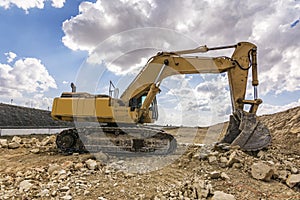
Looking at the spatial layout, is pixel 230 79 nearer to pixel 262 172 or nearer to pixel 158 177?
pixel 262 172

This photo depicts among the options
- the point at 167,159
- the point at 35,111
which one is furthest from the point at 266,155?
the point at 35,111

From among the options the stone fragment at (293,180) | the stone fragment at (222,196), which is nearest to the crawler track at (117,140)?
the stone fragment at (293,180)

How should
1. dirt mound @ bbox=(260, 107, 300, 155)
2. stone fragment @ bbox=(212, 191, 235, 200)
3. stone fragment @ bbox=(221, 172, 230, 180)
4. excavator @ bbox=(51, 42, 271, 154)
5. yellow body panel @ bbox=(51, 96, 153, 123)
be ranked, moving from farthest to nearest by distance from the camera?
dirt mound @ bbox=(260, 107, 300, 155), yellow body panel @ bbox=(51, 96, 153, 123), excavator @ bbox=(51, 42, 271, 154), stone fragment @ bbox=(221, 172, 230, 180), stone fragment @ bbox=(212, 191, 235, 200)

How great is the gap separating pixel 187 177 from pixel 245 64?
166 inches

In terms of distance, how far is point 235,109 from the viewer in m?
8.08

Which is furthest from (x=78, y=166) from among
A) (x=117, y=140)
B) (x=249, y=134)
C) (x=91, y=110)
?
(x=249, y=134)

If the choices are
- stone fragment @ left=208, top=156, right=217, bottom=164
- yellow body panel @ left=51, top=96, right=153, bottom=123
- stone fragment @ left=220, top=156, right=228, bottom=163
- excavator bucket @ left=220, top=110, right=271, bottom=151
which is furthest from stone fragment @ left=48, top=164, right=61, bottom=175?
excavator bucket @ left=220, top=110, right=271, bottom=151

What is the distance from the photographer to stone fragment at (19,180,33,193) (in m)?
5.14

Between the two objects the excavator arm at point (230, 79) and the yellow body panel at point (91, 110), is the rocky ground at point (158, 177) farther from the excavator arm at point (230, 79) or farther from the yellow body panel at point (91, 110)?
the yellow body panel at point (91, 110)

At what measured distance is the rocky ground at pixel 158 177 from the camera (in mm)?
4789

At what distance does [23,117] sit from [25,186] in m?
18.5

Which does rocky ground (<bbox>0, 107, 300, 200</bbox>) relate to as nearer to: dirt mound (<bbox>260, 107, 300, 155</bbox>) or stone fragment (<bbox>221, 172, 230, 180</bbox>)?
stone fragment (<bbox>221, 172, 230, 180</bbox>)

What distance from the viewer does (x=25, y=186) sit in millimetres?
5246

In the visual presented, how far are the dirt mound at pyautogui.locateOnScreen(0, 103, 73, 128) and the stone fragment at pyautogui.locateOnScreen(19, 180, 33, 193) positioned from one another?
41.2 ft
